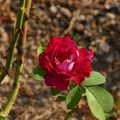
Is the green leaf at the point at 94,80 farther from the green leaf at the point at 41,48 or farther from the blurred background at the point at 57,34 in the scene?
the blurred background at the point at 57,34

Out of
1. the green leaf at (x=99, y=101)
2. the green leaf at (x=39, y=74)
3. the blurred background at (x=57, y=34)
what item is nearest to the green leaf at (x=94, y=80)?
the green leaf at (x=99, y=101)

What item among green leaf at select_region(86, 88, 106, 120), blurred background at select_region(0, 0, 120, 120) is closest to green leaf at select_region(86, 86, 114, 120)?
green leaf at select_region(86, 88, 106, 120)

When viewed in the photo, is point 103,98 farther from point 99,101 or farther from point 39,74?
point 39,74

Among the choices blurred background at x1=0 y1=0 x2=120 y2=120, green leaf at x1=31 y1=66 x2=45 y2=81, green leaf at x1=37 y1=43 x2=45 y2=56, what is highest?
green leaf at x1=37 y1=43 x2=45 y2=56

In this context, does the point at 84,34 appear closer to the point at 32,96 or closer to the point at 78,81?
the point at 32,96

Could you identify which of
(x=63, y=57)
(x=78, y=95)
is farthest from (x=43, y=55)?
(x=78, y=95)

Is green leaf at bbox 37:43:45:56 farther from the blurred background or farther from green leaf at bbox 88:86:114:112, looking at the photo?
the blurred background

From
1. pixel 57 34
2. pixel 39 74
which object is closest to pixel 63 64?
pixel 39 74
